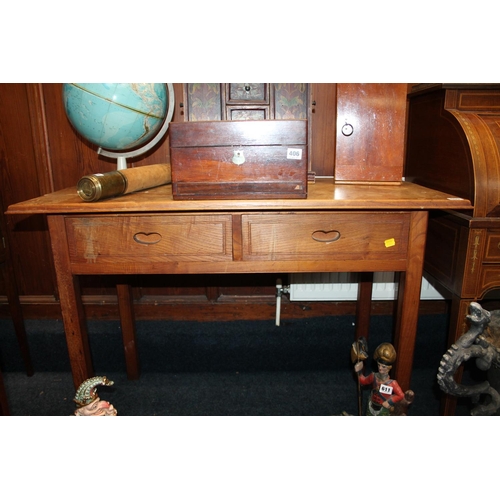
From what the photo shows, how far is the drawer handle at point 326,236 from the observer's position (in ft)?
4.21

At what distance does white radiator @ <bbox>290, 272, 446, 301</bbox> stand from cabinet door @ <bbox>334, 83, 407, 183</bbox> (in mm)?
658

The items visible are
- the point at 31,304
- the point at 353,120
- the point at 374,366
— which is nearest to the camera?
the point at 353,120

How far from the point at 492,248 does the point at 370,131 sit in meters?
0.58

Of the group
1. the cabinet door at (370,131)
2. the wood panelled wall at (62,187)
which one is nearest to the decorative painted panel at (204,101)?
the wood panelled wall at (62,187)

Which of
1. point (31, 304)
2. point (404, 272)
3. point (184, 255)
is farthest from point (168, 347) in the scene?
point (404, 272)

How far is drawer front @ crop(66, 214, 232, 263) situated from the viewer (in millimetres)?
1272

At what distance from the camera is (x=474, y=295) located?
142 cm

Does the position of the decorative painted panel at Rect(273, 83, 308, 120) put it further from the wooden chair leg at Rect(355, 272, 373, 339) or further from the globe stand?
the wooden chair leg at Rect(355, 272, 373, 339)

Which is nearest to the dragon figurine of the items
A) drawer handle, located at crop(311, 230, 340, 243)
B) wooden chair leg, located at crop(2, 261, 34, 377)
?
drawer handle, located at crop(311, 230, 340, 243)

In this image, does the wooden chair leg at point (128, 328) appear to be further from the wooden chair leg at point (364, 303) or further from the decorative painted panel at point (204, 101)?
the wooden chair leg at point (364, 303)

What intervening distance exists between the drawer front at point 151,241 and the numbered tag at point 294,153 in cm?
26

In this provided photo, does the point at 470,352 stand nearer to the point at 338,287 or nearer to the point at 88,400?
the point at 338,287

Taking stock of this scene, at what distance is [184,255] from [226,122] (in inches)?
16.4

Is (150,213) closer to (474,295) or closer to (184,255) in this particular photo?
(184,255)
